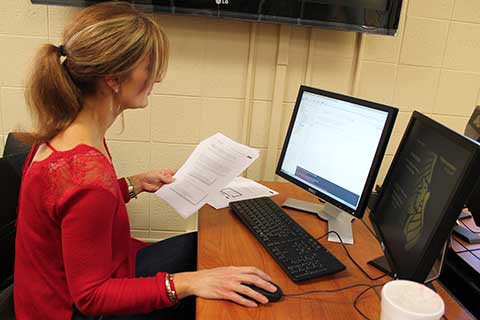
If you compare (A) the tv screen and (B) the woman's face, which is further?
(A) the tv screen

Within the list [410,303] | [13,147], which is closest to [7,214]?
[13,147]

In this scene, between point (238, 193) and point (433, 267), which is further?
point (238, 193)

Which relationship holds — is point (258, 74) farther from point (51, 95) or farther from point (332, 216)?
point (51, 95)

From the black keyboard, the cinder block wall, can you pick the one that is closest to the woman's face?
the black keyboard

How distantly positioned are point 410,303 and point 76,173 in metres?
0.69

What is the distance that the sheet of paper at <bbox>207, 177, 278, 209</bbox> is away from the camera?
1476 millimetres

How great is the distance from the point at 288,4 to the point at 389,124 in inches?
31.0

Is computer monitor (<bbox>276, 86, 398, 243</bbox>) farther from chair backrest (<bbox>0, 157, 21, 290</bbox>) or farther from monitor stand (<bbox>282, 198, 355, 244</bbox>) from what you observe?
chair backrest (<bbox>0, 157, 21, 290</bbox>)

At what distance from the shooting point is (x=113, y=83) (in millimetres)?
1026

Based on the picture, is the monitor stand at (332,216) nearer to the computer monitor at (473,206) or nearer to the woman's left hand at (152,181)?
the computer monitor at (473,206)

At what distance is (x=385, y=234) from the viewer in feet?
3.64

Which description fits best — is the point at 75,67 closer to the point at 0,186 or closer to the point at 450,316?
the point at 0,186

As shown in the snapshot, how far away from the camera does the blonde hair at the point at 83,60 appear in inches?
38.2

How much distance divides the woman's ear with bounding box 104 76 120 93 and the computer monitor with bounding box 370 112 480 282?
2.39 ft
